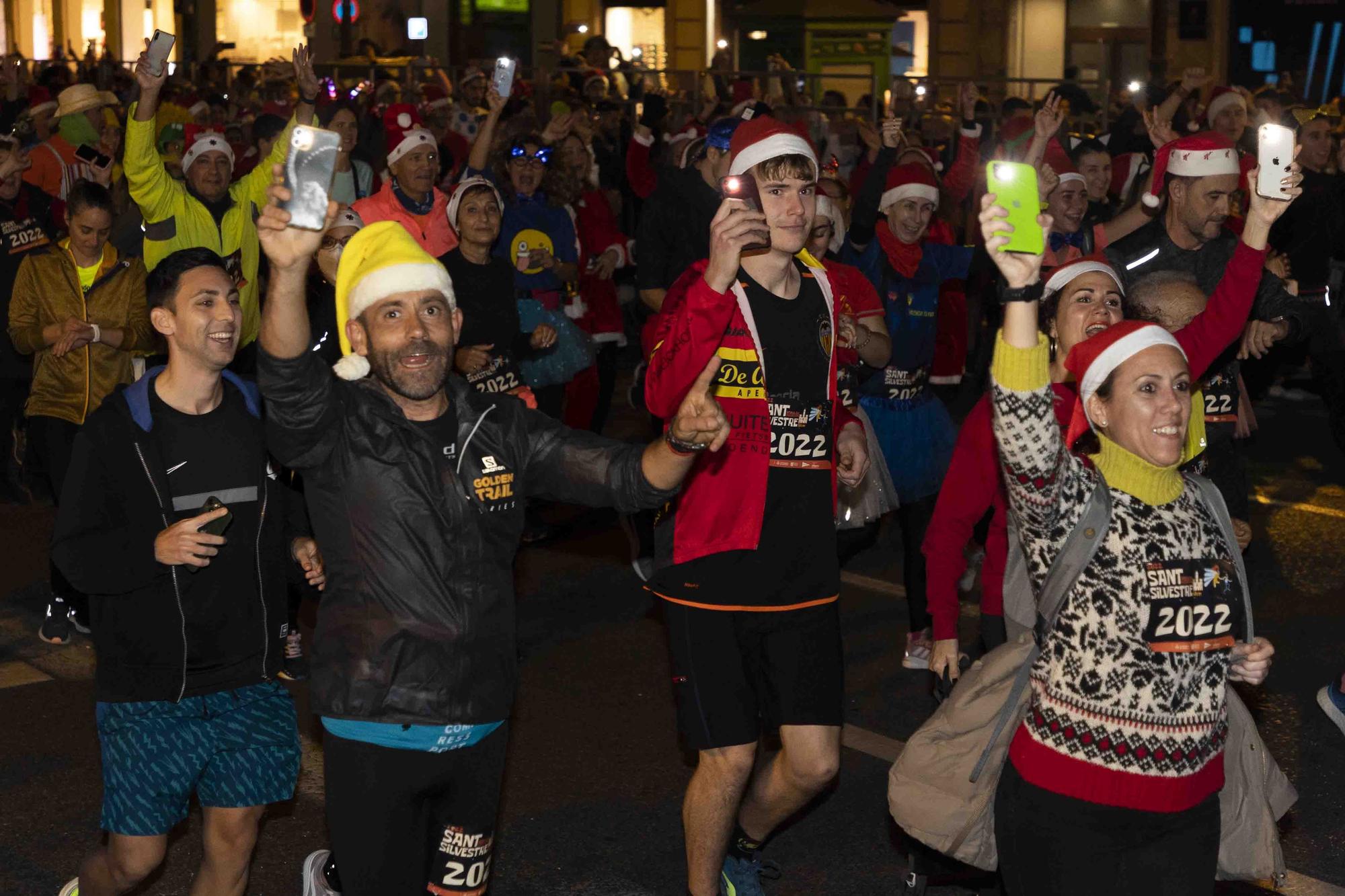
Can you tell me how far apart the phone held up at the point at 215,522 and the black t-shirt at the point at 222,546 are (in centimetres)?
6

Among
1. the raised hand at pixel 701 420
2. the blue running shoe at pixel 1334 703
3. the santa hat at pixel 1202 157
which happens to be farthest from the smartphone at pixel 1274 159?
the blue running shoe at pixel 1334 703

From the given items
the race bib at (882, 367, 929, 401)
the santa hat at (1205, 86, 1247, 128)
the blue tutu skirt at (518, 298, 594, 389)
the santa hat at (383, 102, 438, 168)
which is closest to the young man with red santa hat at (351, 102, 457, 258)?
the santa hat at (383, 102, 438, 168)

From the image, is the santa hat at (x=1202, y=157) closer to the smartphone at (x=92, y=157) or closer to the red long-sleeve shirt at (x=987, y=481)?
the red long-sleeve shirt at (x=987, y=481)

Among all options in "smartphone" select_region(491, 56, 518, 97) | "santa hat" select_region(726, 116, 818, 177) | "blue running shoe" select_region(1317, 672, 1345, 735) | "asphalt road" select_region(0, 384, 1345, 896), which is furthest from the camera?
"smartphone" select_region(491, 56, 518, 97)

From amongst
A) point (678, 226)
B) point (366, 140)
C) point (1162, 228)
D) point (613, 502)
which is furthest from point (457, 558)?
point (366, 140)

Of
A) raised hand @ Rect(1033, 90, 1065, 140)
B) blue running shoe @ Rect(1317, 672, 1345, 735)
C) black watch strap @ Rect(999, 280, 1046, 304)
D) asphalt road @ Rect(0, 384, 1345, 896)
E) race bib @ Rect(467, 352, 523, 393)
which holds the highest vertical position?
raised hand @ Rect(1033, 90, 1065, 140)

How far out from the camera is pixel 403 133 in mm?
12352

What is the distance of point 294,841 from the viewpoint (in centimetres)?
603

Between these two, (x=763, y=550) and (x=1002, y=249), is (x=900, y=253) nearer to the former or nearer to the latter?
(x=763, y=550)

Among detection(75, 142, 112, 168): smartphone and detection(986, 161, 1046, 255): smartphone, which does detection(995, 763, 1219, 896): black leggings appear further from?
detection(75, 142, 112, 168): smartphone

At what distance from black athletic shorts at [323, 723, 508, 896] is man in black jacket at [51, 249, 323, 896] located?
599 mm

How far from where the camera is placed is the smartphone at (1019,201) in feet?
11.9

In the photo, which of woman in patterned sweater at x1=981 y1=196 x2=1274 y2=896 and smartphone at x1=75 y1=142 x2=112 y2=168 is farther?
smartphone at x1=75 y1=142 x2=112 y2=168

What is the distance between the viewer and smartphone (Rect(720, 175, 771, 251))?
5086mm
